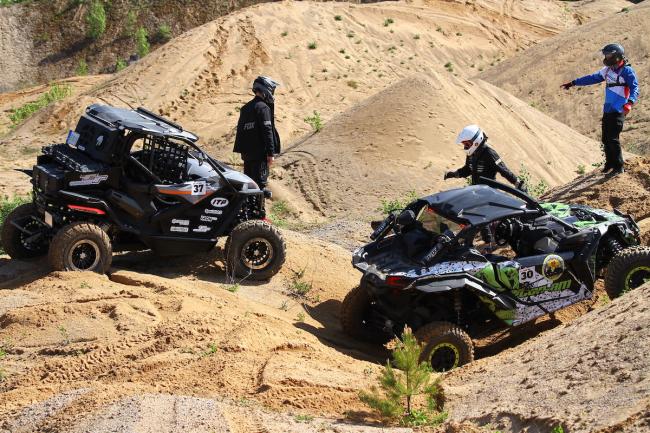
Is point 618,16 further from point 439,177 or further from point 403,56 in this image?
point 439,177

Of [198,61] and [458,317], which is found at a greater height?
[198,61]

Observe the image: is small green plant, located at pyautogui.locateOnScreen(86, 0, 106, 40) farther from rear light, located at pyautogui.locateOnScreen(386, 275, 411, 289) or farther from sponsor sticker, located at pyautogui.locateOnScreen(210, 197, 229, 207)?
rear light, located at pyautogui.locateOnScreen(386, 275, 411, 289)

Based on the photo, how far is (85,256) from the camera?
401 inches

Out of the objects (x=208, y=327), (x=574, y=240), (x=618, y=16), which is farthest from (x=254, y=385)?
(x=618, y=16)

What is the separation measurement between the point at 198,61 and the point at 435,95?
33.7 ft

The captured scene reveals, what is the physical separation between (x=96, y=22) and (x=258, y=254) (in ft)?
108

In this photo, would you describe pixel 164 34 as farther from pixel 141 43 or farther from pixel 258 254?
pixel 258 254

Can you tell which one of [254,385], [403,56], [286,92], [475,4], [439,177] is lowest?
[254,385]

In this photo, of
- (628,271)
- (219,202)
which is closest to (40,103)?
(219,202)

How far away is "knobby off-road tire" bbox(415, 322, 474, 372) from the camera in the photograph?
28.9 feet

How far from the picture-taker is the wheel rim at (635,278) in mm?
9539

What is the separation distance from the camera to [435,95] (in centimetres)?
1992

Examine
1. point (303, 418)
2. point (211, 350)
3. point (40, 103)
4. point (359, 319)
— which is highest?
point (40, 103)

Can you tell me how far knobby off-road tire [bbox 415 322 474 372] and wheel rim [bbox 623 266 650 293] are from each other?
6.32 ft
